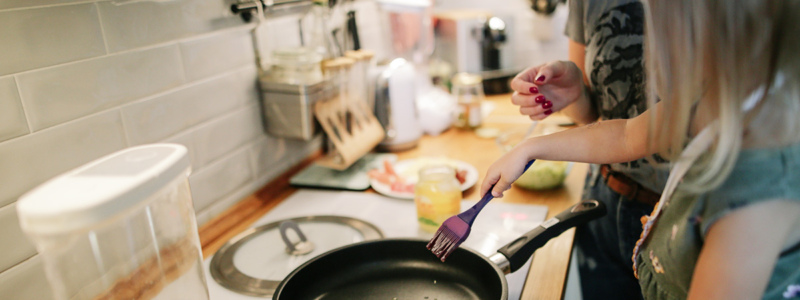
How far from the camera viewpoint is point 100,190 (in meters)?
0.54

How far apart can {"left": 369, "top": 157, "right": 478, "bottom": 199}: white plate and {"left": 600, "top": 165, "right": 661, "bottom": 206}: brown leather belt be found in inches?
11.9

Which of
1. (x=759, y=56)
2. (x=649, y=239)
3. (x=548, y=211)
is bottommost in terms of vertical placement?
(x=548, y=211)

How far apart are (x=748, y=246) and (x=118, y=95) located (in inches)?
36.3

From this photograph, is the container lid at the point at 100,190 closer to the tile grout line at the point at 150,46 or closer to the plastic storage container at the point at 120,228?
the plastic storage container at the point at 120,228

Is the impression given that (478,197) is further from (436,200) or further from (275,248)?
(275,248)

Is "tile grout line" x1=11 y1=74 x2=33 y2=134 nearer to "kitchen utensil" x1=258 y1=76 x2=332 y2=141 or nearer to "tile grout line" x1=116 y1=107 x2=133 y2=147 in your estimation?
"tile grout line" x1=116 y1=107 x2=133 y2=147

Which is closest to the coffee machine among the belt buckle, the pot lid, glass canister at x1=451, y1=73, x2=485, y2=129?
glass canister at x1=451, y1=73, x2=485, y2=129

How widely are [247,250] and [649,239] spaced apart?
0.70m

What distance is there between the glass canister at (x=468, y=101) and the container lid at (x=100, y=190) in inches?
47.4

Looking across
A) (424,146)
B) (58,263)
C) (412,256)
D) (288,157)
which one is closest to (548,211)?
(412,256)

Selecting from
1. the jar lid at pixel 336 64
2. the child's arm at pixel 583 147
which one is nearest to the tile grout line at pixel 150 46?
the jar lid at pixel 336 64

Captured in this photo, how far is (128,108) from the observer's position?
0.96 m

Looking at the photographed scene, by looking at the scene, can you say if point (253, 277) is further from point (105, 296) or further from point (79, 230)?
point (79, 230)

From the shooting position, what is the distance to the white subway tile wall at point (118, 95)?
31.0 inches
